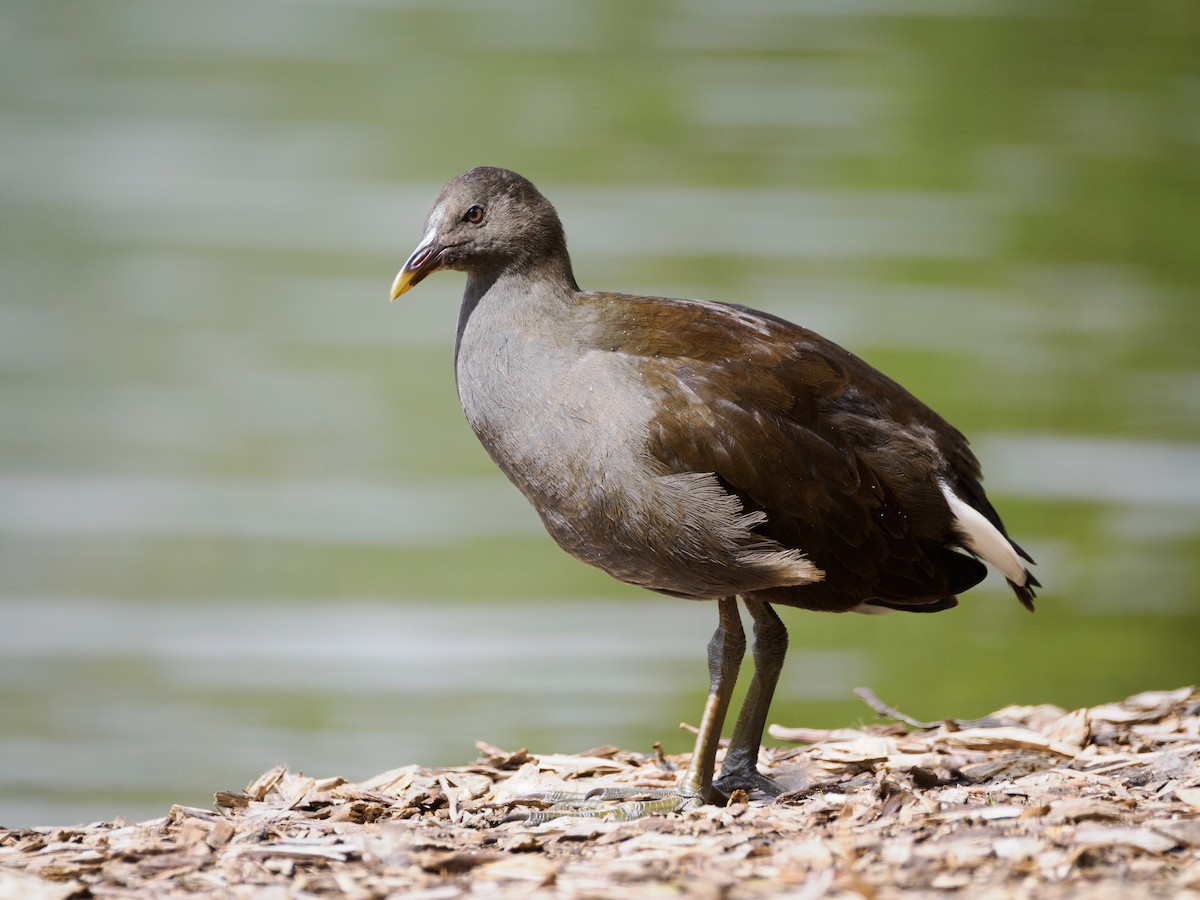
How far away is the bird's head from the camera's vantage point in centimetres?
456

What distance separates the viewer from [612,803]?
14.2 feet

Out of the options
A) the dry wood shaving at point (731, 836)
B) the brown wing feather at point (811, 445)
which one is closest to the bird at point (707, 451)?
the brown wing feather at point (811, 445)

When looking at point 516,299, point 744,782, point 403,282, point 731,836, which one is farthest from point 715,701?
point 403,282

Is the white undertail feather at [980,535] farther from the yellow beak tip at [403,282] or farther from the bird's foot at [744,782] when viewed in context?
the yellow beak tip at [403,282]

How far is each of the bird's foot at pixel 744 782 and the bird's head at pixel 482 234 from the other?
180cm

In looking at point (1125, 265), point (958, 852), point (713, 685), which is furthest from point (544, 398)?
point (1125, 265)

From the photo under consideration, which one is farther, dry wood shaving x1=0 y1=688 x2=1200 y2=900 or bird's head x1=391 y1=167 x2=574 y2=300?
bird's head x1=391 y1=167 x2=574 y2=300

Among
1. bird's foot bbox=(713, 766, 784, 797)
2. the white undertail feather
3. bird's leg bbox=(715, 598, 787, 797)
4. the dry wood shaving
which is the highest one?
the white undertail feather

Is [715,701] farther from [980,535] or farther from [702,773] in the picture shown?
[980,535]

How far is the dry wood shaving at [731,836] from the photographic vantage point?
10.5 ft

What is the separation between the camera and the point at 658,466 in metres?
4.10

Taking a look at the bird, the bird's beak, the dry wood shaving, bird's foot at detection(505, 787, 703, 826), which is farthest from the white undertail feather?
the bird's beak

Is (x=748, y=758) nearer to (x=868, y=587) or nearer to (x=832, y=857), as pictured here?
(x=868, y=587)

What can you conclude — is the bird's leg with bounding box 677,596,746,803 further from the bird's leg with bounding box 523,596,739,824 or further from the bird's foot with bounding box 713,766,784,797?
the bird's foot with bounding box 713,766,784,797
